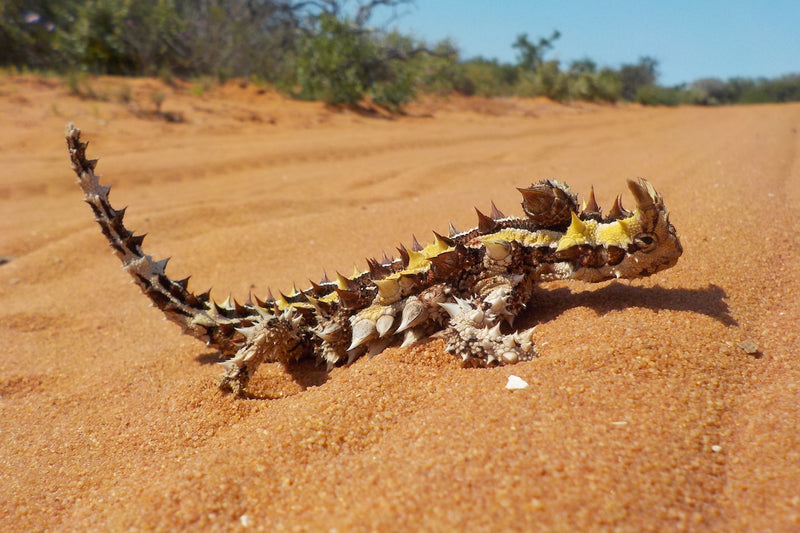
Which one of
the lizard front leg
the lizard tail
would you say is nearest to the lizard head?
the lizard front leg

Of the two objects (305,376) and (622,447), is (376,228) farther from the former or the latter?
(622,447)

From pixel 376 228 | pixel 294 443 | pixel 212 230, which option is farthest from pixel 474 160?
pixel 294 443

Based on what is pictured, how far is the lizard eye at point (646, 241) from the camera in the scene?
84.2 inches

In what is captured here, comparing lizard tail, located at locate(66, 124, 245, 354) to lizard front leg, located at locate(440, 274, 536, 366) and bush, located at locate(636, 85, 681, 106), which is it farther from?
bush, located at locate(636, 85, 681, 106)

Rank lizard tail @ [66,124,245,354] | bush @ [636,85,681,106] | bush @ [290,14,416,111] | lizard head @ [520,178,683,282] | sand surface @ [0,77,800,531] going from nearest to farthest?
1. sand surface @ [0,77,800,531]
2. lizard head @ [520,178,683,282]
3. lizard tail @ [66,124,245,354]
4. bush @ [290,14,416,111]
5. bush @ [636,85,681,106]

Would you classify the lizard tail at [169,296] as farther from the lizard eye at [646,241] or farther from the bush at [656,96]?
the bush at [656,96]

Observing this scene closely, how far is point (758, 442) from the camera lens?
159cm

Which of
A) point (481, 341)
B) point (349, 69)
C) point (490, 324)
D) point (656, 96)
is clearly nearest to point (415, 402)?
point (481, 341)

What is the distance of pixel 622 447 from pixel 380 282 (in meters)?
1.25

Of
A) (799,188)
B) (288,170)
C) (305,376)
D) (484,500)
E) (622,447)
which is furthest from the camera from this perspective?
(288,170)

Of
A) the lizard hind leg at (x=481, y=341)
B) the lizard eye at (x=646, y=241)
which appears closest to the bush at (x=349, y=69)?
the lizard hind leg at (x=481, y=341)

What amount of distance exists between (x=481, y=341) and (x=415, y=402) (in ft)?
1.28

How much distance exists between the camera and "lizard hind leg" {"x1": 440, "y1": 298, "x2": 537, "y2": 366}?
2.21m

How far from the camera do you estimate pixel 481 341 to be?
7.39ft
